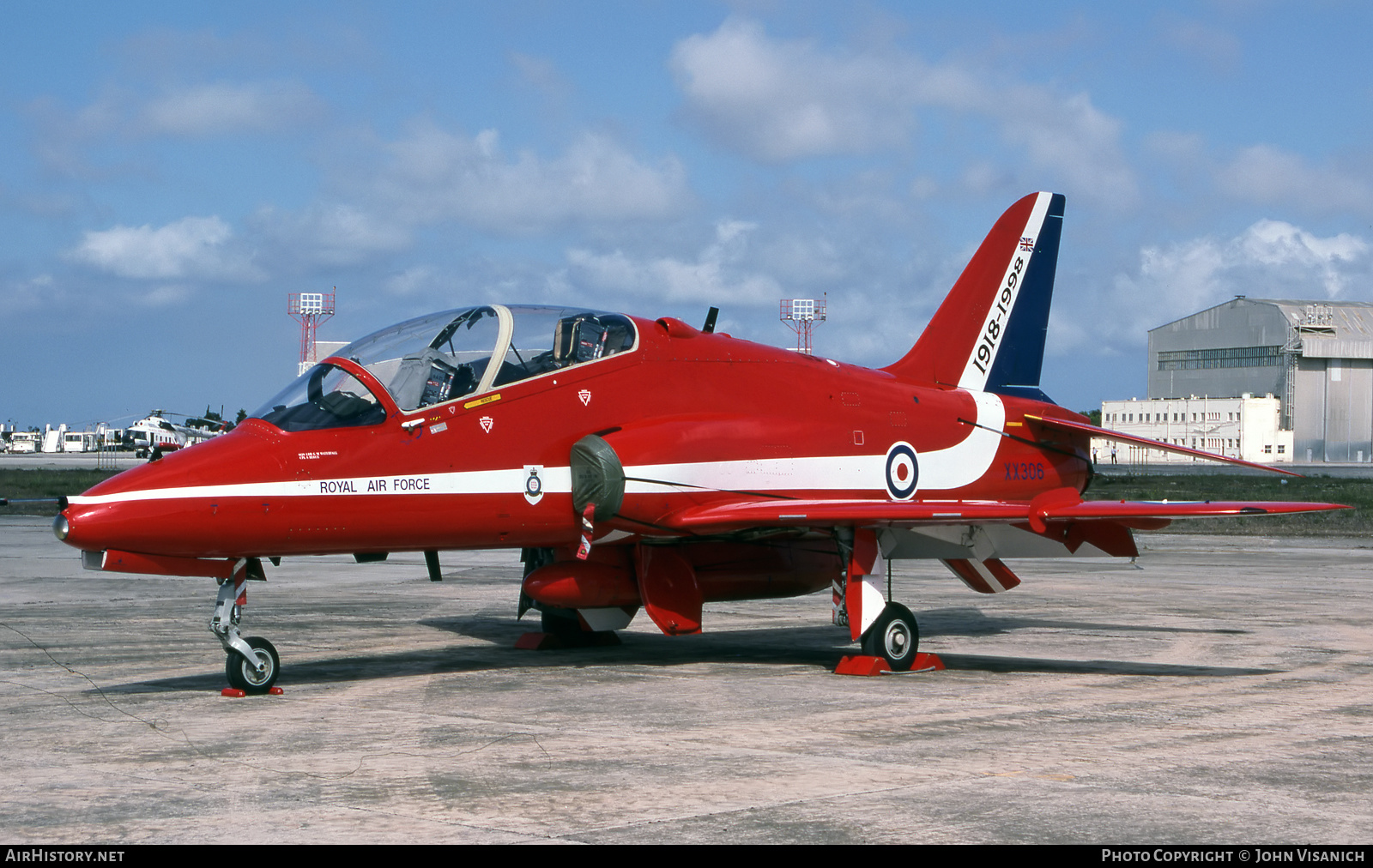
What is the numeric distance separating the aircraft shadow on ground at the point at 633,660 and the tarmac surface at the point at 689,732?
63 mm

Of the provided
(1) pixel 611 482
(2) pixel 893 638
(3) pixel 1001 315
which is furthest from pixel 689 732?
(3) pixel 1001 315

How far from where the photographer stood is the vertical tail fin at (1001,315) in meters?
15.1

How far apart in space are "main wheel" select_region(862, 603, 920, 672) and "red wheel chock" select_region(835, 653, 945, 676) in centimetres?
5

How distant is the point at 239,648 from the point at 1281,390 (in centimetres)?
10011

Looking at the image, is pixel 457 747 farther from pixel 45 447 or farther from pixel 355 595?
pixel 45 447

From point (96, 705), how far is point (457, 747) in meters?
3.28

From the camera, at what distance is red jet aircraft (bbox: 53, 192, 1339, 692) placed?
985 centimetres

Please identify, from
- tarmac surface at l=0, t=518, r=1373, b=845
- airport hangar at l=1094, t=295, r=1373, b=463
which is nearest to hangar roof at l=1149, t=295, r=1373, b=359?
airport hangar at l=1094, t=295, r=1373, b=463

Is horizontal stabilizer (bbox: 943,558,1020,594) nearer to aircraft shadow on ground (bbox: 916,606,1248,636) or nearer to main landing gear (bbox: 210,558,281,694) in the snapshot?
aircraft shadow on ground (bbox: 916,606,1248,636)

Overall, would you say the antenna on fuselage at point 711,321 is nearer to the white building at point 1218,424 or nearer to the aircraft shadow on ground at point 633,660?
the aircraft shadow on ground at point 633,660

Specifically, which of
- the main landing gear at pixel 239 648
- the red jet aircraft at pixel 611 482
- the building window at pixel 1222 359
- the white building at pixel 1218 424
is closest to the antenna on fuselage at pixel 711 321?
the red jet aircraft at pixel 611 482

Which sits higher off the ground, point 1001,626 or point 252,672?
point 252,672

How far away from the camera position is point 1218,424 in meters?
97.7

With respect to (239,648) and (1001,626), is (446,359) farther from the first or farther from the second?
(1001,626)
